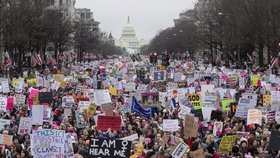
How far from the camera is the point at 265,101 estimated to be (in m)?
23.4

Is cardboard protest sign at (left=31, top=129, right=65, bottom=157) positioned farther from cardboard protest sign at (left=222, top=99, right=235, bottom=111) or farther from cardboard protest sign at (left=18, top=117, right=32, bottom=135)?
cardboard protest sign at (left=222, top=99, right=235, bottom=111)

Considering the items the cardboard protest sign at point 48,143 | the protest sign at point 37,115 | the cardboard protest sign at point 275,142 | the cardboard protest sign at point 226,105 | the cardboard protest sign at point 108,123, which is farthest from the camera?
the cardboard protest sign at point 226,105

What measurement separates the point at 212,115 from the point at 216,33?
61.8 meters

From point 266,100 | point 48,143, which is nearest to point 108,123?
point 48,143

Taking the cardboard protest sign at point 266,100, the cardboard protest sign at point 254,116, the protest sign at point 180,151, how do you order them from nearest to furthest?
1. the protest sign at point 180,151
2. the cardboard protest sign at point 254,116
3. the cardboard protest sign at point 266,100

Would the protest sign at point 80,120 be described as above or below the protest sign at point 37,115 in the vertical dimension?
below

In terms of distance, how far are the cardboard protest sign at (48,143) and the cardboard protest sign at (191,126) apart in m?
4.29

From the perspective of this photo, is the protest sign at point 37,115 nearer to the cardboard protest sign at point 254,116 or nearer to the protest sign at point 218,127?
the protest sign at point 218,127

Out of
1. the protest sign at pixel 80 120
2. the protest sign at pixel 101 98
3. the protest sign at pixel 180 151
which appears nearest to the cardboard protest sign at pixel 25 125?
the protest sign at pixel 80 120

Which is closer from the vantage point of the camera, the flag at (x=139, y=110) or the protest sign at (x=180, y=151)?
the protest sign at (x=180, y=151)

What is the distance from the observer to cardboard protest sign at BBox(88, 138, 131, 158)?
11.8 m

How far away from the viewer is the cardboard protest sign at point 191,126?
1694 cm

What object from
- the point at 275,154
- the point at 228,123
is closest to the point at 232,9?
the point at 228,123

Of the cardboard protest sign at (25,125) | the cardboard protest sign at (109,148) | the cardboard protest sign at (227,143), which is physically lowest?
the cardboard protest sign at (227,143)
